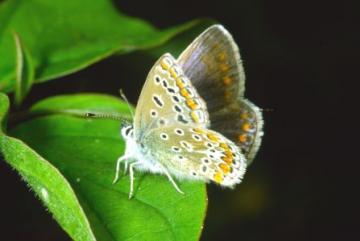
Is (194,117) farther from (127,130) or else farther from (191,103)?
(127,130)

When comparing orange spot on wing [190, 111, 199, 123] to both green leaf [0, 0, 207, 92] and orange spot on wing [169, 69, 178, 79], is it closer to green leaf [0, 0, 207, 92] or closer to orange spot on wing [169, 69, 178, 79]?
orange spot on wing [169, 69, 178, 79]

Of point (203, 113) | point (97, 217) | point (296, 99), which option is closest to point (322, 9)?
point (296, 99)

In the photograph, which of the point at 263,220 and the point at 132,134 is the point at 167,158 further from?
the point at 263,220

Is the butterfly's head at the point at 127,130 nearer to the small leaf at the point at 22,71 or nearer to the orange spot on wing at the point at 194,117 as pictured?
the orange spot on wing at the point at 194,117

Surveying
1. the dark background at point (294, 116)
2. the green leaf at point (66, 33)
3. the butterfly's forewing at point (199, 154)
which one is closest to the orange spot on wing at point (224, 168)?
the butterfly's forewing at point (199, 154)

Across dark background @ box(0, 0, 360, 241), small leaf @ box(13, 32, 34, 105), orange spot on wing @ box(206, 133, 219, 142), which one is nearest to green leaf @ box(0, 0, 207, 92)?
small leaf @ box(13, 32, 34, 105)

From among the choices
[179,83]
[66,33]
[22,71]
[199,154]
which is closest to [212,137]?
[199,154]
